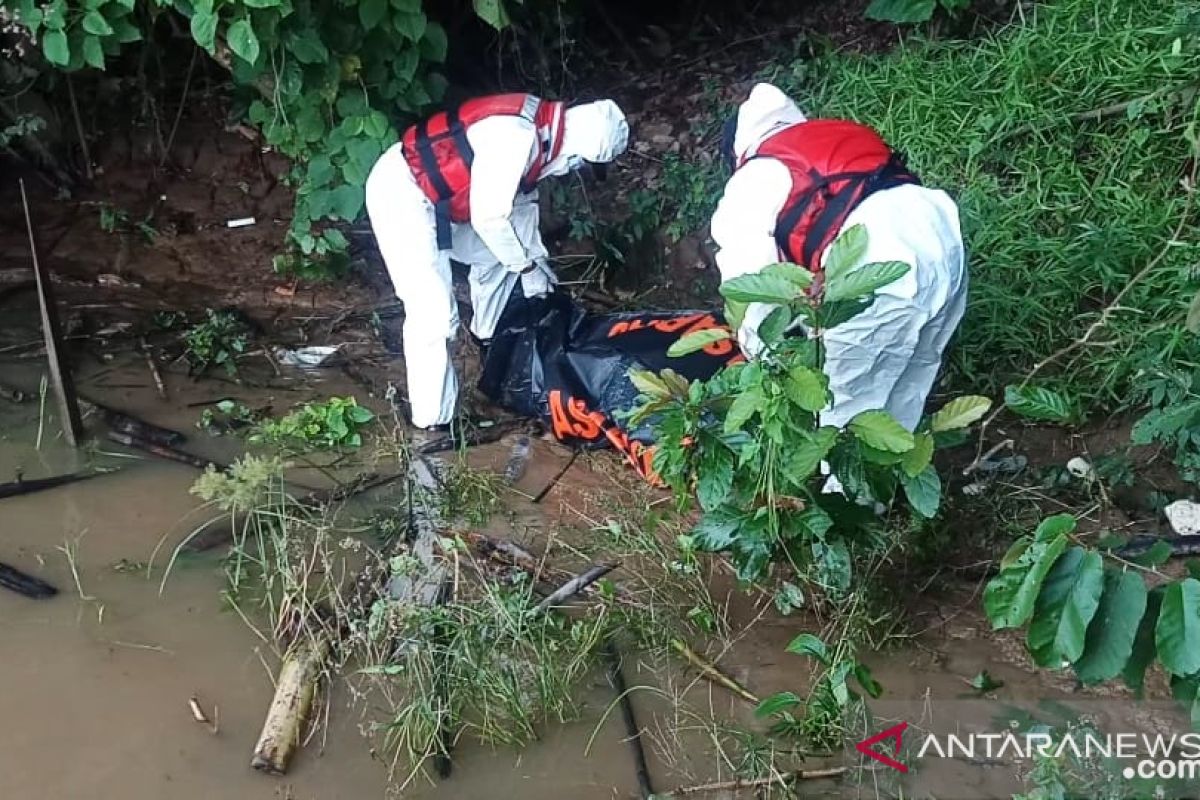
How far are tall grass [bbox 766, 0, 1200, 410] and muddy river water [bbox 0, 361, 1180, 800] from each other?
1388 mm

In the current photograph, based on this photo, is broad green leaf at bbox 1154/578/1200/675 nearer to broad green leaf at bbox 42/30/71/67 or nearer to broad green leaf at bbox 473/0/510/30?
broad green leaf at bbox 473/0/510/30

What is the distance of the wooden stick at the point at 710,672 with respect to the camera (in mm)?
3232

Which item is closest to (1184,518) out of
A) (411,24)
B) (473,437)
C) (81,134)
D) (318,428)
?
(473,437)

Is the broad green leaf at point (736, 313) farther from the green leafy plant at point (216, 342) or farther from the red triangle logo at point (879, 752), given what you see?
the green leafy plant at point (216, 342)

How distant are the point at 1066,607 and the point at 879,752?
105 centimetres

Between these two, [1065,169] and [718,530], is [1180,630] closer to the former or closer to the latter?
[718,530]

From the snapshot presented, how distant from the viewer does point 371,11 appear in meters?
4.66

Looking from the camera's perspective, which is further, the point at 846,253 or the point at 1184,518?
the point at 1184,518

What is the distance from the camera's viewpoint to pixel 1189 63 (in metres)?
4.57

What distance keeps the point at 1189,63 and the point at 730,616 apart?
303cm

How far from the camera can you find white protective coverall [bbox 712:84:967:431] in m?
3.42

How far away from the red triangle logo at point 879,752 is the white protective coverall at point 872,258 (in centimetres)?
102

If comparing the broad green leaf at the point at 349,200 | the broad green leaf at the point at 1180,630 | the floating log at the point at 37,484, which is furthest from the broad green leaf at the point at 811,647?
the broad green leaf at the point at 349,200

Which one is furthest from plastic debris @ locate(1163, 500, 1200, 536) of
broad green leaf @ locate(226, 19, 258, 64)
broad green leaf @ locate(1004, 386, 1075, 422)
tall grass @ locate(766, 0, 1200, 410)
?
broad green leaf @ locate(226, 19, 258, 64)
